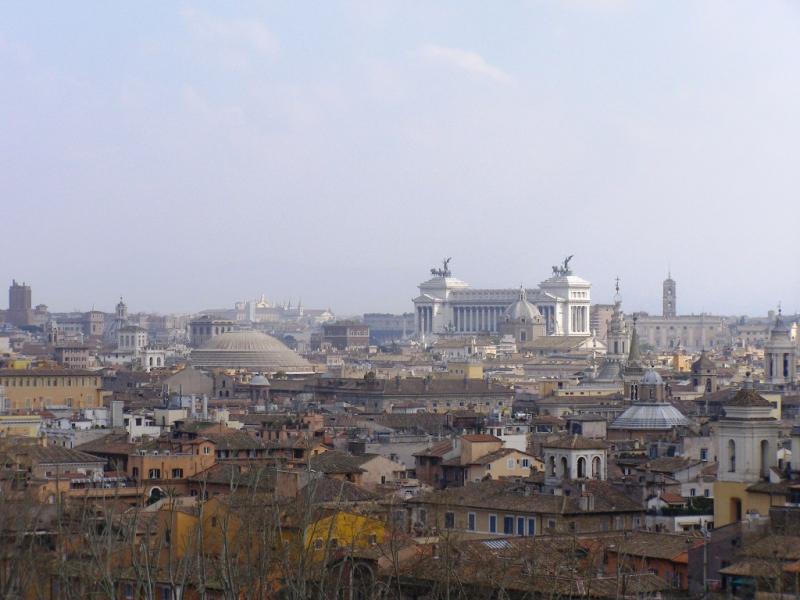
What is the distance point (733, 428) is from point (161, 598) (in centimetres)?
846

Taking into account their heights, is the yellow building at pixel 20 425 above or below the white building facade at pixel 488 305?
below

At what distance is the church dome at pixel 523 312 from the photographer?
163 meters

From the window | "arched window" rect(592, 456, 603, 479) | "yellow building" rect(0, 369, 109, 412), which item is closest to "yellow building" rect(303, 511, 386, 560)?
the window

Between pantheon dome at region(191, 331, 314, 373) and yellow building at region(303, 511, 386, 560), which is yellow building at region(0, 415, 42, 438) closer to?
yellow building at region(303, 511, 386, 560)

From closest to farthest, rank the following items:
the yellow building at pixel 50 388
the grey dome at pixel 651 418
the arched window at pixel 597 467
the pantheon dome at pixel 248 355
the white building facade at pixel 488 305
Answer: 1. the arched window at pixel 597 467
2. the grey dome at pixel 651 418
3. the yellow building at pixel 50 388
4. the pantheon dome at pixel 248 355
5. the white building facade at pixel 488 305

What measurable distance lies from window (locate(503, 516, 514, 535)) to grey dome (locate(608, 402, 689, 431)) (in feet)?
60.9

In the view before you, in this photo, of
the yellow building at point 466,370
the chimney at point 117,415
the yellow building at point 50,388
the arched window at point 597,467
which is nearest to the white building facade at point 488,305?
the yellow building at point 466,370

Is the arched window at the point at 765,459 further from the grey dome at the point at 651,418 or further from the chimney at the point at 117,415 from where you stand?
the chimney at the point at 117,415

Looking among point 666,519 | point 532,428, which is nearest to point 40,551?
point 666,519

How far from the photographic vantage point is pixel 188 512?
1137 inches

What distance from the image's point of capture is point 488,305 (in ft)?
600

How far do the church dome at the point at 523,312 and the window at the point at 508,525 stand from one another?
130 meters

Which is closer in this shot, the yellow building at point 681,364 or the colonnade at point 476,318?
the yellow building at point 681,364

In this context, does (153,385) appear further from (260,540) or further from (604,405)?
(260,540)
